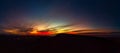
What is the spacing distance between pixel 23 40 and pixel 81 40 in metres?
1.48

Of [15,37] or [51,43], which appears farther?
[51,43]

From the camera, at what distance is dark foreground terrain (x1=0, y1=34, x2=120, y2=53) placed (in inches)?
174

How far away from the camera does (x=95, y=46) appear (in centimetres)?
481

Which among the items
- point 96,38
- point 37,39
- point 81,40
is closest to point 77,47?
point 81,40

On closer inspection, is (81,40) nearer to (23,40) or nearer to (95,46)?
(95,46)

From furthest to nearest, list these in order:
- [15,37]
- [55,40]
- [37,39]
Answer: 1. [55,40]
2. [37,39]
3. [15,37]

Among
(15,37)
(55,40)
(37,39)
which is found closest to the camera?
(15,37)

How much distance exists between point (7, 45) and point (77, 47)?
1.74 m

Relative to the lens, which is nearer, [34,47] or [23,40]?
[23,40]

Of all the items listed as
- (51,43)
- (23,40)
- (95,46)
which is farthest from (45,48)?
(95,46)

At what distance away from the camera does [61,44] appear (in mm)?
4781

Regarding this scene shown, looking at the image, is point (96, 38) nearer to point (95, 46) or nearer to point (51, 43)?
point (95, 46)

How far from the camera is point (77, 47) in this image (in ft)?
15.6

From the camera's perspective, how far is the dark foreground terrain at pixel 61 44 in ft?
14.5
